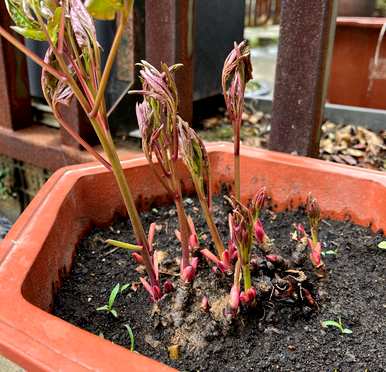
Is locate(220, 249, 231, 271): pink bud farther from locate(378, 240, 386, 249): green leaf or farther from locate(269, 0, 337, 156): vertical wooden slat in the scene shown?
locate(269, 0, 337, 156): vertical wooden slat

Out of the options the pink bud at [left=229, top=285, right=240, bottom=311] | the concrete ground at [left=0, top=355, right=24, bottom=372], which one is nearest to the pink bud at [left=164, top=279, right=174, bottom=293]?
the pink bud at [left=229, top=285, right=240, bottom=311]

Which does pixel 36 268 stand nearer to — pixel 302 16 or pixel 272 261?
pixel 272 261

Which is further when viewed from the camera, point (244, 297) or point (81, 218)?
point (81, 218)

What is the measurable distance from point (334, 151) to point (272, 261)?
928mm

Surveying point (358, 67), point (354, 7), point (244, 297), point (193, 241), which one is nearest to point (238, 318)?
point (244, 297)

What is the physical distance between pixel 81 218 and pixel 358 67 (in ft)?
5.34

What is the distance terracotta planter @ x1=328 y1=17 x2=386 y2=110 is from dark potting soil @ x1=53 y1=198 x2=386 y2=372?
137 centimetres

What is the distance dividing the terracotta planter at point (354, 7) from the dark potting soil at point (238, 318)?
7.33 feet

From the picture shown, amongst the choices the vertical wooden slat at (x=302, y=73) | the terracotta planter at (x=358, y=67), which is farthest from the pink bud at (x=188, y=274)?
the terracotta planter at (x=358, y=67)

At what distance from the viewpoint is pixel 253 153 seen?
1.01m

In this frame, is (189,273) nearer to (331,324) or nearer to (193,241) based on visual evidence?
(193,241)

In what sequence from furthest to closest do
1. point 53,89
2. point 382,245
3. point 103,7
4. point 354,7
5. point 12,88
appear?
point 354,7, point 12,88, point 382,245, point 53,89, point 103,7

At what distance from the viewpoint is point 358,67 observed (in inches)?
81.9

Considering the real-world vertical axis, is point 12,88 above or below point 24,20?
below
